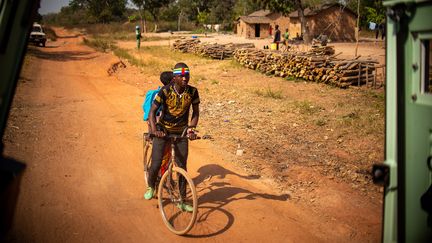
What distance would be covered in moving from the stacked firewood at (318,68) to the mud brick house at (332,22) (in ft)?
68.7

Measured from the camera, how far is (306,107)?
11.0 m

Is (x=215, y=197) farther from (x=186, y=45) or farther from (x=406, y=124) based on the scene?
(x=186, y=45)

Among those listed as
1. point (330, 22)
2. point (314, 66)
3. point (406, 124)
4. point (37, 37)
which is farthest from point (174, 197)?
point (330, 22)

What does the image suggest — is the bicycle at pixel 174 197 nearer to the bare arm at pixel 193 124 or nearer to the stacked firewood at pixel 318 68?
the bare arm at pixel 193 124

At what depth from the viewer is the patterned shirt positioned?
470 cm

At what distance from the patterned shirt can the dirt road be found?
1.22m

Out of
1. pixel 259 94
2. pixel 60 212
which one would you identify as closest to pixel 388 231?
pixel 60 212

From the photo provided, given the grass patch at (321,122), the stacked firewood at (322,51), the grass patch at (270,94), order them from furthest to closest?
the stacked firewood at (322,51) < the grass patch at (270,94) < the grass patch at (321,122)

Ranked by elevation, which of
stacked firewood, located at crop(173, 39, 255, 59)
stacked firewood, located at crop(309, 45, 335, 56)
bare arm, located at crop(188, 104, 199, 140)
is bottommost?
bare arm, located at crop(188, 104, 199, 140)

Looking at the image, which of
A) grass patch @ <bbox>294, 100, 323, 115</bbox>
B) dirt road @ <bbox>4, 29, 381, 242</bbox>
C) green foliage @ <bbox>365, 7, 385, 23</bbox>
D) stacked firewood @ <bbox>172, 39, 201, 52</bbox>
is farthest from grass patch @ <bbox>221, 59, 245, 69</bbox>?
green foliage @ <bbox>365, 7, 385, 23</bbox>

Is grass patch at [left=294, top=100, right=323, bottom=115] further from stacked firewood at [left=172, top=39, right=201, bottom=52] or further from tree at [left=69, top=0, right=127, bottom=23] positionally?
tree at [left=69, top=0, right=127, bottom=23]

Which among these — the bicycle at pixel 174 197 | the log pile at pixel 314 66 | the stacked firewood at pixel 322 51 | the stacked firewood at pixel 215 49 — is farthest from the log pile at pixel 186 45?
the bicycle at pixel 174 197

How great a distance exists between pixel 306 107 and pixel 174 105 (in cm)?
698

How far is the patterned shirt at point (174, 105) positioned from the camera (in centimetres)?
470
